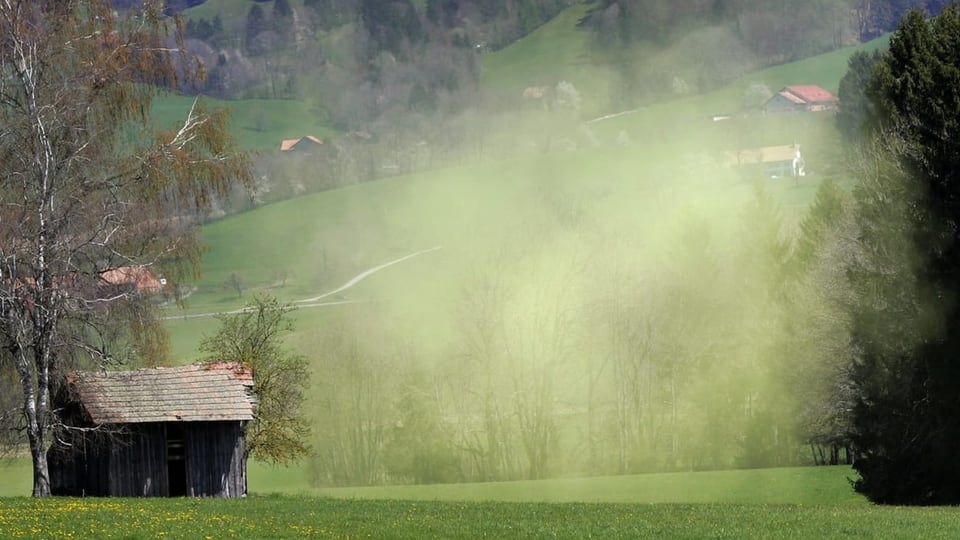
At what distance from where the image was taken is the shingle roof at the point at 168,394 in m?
38.7

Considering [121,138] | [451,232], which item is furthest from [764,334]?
[451,232]

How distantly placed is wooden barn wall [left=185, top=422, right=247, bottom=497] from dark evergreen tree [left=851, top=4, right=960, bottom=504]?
1948 centimetres

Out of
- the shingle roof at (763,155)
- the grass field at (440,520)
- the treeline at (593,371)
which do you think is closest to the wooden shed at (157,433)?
the grass field at (440,520)

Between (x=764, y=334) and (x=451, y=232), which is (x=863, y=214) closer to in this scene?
(x=764, y=334)

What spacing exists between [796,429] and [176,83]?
41260mm

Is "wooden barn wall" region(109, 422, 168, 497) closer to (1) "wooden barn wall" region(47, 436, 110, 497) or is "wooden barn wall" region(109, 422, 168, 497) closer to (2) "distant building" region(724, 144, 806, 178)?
(1) "wooden barn wall" region(47, 436, 110, 497)

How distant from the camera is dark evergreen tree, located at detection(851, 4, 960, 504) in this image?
134 ft

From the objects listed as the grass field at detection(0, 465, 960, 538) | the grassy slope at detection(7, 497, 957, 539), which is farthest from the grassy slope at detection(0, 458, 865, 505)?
the grassy slope at detection(7, 497, 957, 539)

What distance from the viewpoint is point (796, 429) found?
69.7 m

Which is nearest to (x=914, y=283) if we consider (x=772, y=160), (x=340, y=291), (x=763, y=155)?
(x=340, y=291)

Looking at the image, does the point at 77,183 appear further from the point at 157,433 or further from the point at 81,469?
the point at 81,469

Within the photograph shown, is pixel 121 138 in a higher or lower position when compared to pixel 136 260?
higher

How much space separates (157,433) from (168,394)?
135cm

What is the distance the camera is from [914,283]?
42.0 m
